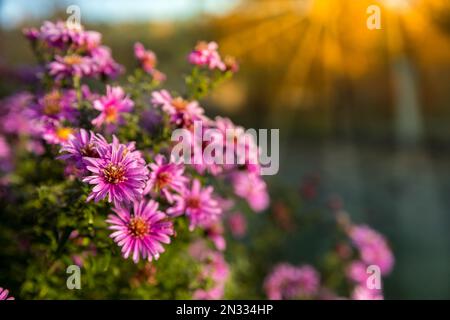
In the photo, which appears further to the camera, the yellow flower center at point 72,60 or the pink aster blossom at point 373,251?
the pink aster blossom at point 373,251

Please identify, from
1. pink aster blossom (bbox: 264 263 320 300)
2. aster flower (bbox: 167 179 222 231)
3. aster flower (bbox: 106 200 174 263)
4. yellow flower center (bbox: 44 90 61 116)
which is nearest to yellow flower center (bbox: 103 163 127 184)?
aster flower (bbox: 106 200 174 263)

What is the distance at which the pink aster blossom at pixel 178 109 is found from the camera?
1710 millimetres

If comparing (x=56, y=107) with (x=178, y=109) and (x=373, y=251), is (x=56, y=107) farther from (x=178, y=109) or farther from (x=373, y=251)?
(x=373, y=251)

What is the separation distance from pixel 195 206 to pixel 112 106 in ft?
1.40

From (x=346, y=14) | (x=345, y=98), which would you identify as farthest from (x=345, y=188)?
(x=345, y=98)

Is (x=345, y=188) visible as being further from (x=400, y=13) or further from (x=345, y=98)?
(x=345, y=98)

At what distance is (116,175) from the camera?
1401mm

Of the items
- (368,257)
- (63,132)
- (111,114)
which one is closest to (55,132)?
(63,132)

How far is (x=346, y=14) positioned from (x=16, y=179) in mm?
6156

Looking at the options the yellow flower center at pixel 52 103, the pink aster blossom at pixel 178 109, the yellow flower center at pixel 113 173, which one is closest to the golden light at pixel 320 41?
the pink aster blossom at pixel 178 109

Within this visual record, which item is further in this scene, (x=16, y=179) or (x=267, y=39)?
(x=267, y=39)

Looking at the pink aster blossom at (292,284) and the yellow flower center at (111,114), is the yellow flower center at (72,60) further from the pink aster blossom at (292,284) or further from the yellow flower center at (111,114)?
the pink aster blossom at (292,284)

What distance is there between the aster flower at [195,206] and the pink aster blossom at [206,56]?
1.37 ft

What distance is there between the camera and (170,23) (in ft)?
37.7
